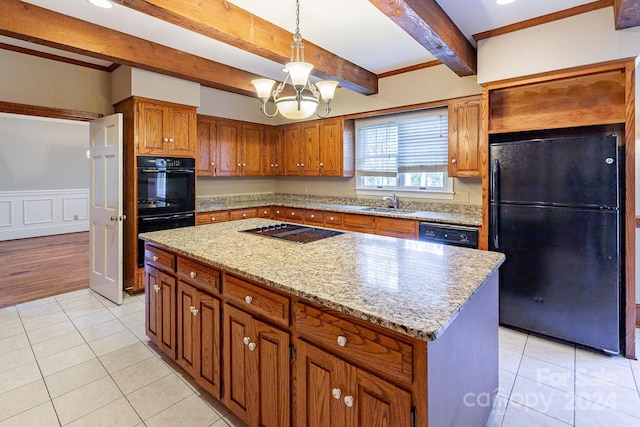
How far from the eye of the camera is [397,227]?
12.5ft

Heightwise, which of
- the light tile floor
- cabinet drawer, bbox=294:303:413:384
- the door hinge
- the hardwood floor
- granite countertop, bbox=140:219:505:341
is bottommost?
the light tile floor

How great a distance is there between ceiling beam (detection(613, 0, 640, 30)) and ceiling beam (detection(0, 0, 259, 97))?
11.9ft

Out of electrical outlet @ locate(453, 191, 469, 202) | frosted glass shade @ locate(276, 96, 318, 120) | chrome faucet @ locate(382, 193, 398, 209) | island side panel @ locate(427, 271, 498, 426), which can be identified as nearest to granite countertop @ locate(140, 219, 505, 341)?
island side panel @ locate(427, 271, 498, 426)

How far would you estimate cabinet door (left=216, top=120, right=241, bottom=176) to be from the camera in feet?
16.4

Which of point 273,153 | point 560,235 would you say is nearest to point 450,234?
point 560,235

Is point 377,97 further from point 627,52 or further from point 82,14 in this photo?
point 82,14

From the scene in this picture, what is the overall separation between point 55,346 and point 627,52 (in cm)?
498

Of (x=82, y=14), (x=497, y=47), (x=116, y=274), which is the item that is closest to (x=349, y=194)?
(x=497, y=47)

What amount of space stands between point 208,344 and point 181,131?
9.70 ft

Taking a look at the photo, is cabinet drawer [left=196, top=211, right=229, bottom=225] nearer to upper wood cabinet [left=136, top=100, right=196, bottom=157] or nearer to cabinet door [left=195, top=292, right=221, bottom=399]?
upper wood cabinet [left=136, top=100, right=196, bottom=157]

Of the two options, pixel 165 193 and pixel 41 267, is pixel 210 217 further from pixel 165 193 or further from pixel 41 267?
pixel 41 267

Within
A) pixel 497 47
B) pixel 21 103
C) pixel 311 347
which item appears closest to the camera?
pixel 311 347

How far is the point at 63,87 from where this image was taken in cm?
366

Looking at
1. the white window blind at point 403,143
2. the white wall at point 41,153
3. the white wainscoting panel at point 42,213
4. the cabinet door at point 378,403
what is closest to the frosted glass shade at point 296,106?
the cabinet door at point 378,403
